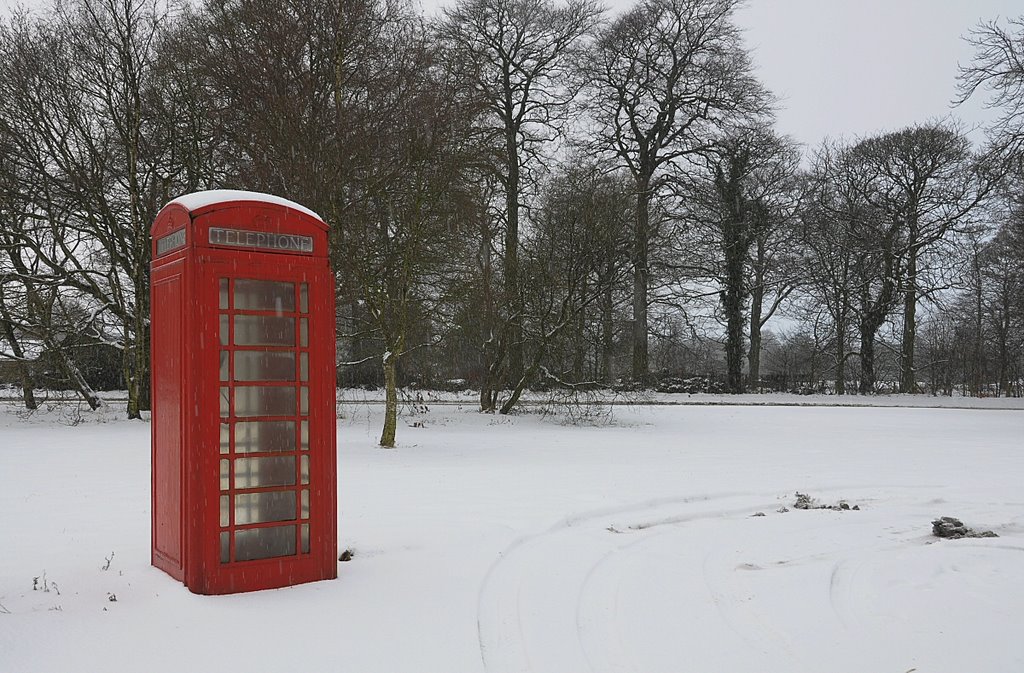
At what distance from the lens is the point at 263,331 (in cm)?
544

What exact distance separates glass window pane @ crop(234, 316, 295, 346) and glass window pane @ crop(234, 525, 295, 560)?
1.15 metres

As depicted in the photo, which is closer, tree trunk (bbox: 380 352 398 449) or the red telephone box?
the red telephone box

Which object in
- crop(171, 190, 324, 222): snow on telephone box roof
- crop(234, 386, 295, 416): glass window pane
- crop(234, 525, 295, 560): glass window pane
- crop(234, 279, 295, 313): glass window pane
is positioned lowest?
crop(234, 525, 295, 560): glass window pane

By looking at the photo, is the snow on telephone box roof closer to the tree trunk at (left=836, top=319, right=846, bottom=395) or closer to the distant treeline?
the distant treeline

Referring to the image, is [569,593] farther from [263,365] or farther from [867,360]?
[867,360]

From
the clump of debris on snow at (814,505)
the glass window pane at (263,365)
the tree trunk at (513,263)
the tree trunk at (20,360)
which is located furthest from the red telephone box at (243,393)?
the tree trunk at (20,360)

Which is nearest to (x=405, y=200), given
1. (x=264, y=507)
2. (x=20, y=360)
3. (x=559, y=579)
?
(x=20, y=360)

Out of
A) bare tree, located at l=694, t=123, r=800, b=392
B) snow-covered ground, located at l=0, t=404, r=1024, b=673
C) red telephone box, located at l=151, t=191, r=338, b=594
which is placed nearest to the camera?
snow-covered ground, located at l=0, t=404, r=1024, b=673

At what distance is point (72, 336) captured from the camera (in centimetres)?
2028

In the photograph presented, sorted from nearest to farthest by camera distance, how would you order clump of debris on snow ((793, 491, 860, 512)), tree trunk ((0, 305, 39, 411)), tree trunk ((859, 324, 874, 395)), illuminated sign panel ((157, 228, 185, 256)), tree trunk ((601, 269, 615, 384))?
1. illuminated sign panel ((157, 228, 185, 256))
2. clump of debris on snow ((793, 491, 860, 512))
3. tree trunk ((0, 305, 39, 411))
4. tree trunk ((601, 269, 615, 384))
5. tree trunk ((859, 324, 874, 395))

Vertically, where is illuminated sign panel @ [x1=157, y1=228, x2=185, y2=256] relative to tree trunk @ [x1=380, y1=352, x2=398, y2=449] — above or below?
above

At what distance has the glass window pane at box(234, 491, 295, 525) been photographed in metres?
5.38

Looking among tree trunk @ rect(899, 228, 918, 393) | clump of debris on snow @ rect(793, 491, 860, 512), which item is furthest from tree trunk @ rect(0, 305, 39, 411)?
tree trunk @ rect(899, 228, 918, 393)

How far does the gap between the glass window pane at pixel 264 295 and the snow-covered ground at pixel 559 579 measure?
1.73m
